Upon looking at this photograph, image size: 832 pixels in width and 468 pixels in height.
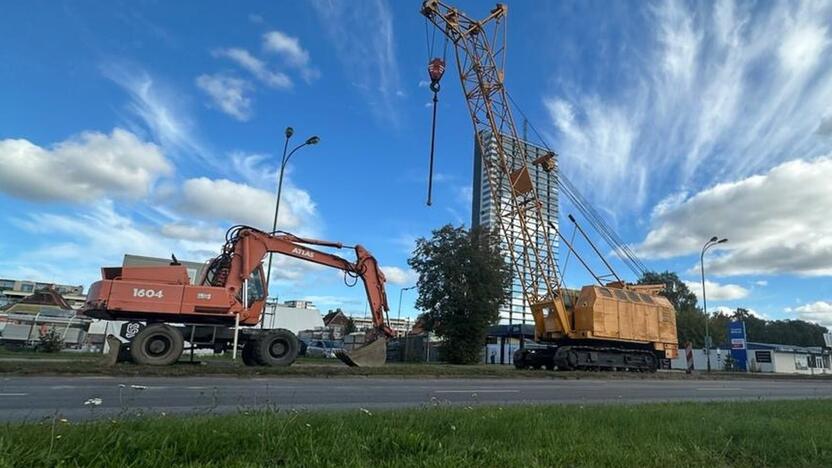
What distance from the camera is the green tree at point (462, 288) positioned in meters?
40.2

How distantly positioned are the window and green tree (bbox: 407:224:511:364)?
30.8 m

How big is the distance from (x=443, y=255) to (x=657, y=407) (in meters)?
31.9

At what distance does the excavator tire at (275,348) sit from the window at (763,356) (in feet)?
175

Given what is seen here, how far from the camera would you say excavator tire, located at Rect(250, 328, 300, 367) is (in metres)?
17.8

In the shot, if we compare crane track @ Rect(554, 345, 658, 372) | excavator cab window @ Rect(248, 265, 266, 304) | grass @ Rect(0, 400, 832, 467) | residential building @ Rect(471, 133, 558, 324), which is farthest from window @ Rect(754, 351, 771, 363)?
grass @ Rect(0, 400, 832, 467)

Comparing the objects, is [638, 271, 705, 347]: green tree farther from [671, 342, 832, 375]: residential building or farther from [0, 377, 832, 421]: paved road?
[0, 377, 832, 421]: paved road

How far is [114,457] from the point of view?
4027mm

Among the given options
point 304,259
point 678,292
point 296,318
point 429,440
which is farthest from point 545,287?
point 678,292

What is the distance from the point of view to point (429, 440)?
524 cm

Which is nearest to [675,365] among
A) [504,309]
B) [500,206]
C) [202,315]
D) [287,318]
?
[504,309]

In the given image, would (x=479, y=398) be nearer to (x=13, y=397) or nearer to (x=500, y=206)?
(x=13, y=397)

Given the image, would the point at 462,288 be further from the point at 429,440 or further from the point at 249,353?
the point at 429,440

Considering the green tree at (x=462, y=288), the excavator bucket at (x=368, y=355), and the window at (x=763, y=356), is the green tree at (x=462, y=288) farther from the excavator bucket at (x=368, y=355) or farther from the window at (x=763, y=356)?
the window at (x=763, y=356)

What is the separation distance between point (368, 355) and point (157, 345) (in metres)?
6.90
